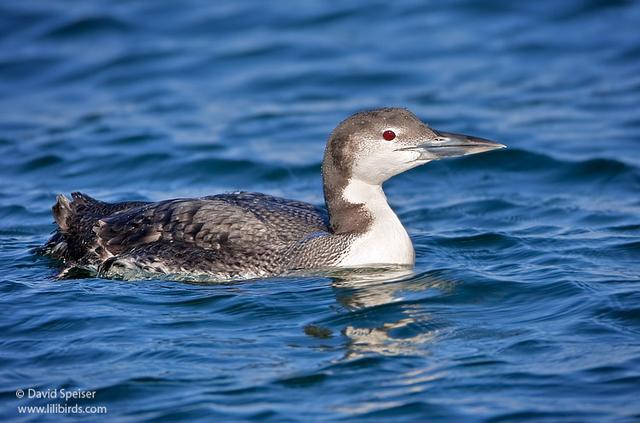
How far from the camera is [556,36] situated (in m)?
14.9

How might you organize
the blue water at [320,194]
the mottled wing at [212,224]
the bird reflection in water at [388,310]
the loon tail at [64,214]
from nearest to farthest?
the blue water at [320,194], the bird reflection in water at [388,310], the mottled wing at [212,224], the loon tail at [64,214]

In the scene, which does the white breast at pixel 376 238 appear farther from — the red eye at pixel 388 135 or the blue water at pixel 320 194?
the red eye at pixel 388 135

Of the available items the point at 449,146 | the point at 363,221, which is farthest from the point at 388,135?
the point at 363,221

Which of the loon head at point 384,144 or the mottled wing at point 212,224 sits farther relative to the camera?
the mottled wing at point 212,224

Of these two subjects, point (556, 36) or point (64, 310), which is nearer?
point (64, 310)

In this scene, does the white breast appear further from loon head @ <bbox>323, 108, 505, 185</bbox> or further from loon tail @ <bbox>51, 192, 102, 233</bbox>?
loon tail @ <bbox>51, 192, 102, 233</bbox>

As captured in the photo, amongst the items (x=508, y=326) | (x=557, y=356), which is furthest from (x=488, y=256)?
(x=557, y=356)

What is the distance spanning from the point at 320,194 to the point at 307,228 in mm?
2550

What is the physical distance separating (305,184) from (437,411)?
5444 mm

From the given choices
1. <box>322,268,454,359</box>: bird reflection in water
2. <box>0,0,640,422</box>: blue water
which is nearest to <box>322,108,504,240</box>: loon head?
<box>322,268,454,359</box>: bird reflection in water

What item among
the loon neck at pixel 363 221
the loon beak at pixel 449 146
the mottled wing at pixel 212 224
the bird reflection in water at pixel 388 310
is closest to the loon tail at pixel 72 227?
the mottled wing at pixel 212 224

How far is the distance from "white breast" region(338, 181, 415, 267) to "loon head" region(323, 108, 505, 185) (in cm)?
12

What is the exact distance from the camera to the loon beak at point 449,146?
791 cm

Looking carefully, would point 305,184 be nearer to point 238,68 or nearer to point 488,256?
point 488,256
